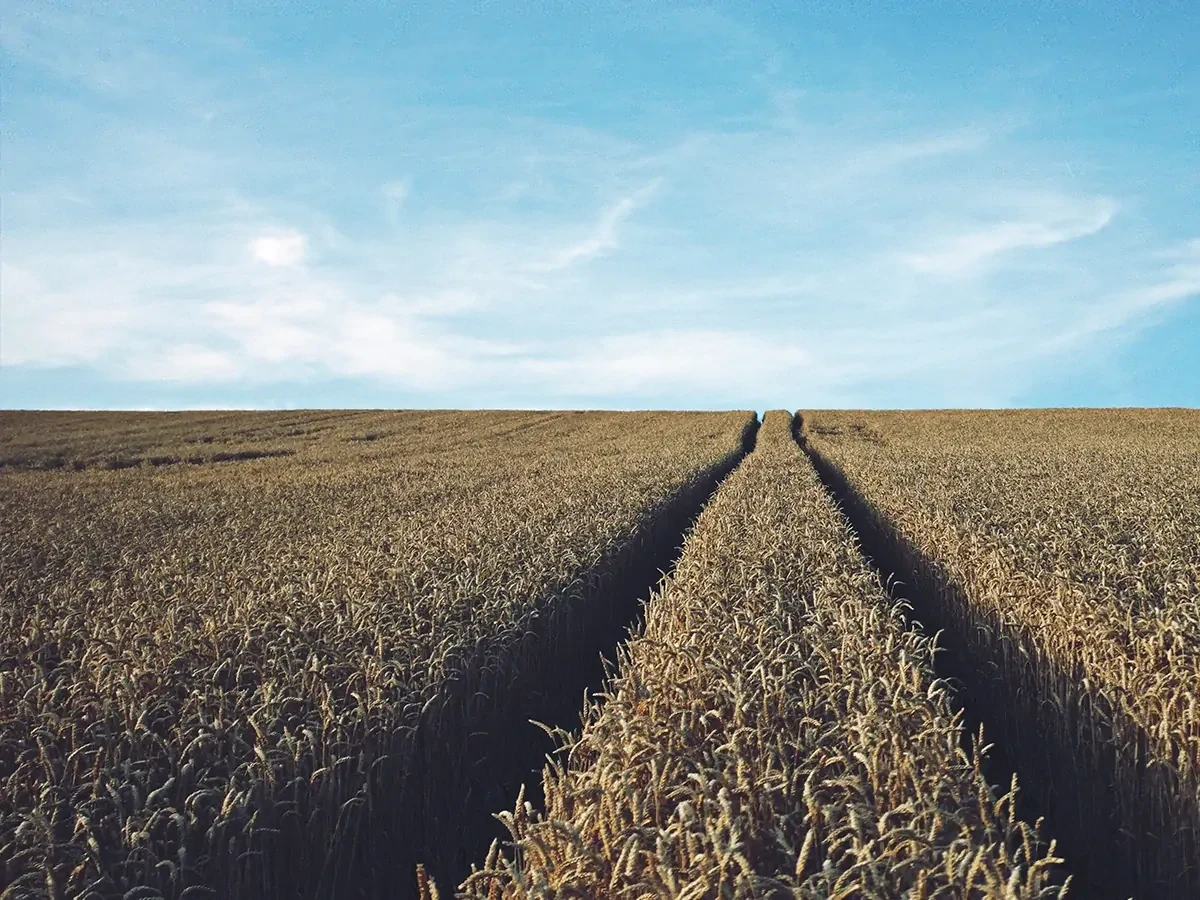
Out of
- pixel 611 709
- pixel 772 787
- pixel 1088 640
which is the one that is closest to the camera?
pixel 772 787

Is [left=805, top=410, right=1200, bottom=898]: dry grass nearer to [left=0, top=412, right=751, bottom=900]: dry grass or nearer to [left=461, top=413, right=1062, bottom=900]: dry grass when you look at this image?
[left=461, top=413, right=1062, bottom=900]: dry grass

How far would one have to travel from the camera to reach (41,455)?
105ft

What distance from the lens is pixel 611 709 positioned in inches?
155

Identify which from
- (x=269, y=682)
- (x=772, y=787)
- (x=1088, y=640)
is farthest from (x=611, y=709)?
(x=1088, y=640)

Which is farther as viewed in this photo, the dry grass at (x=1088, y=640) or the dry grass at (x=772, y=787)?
the dry grass at (x=1088, y=640)

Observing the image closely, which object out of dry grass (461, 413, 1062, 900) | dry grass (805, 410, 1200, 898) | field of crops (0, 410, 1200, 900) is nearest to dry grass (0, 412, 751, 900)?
field of crops (0, 410, 1200, 900)

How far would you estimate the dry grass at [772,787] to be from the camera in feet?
8.66

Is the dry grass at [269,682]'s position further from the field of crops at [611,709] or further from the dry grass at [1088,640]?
the dry grass at [1088,640]

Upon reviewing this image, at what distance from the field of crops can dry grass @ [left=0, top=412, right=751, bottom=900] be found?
1.2 inches

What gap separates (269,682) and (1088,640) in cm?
482

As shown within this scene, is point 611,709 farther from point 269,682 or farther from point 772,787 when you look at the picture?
point 269,682

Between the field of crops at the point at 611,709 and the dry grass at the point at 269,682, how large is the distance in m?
0.03

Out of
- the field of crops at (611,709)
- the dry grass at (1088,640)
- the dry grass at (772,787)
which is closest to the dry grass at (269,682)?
the field of crops at (611,709)

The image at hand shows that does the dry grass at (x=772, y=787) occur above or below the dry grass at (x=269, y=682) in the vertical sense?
above
